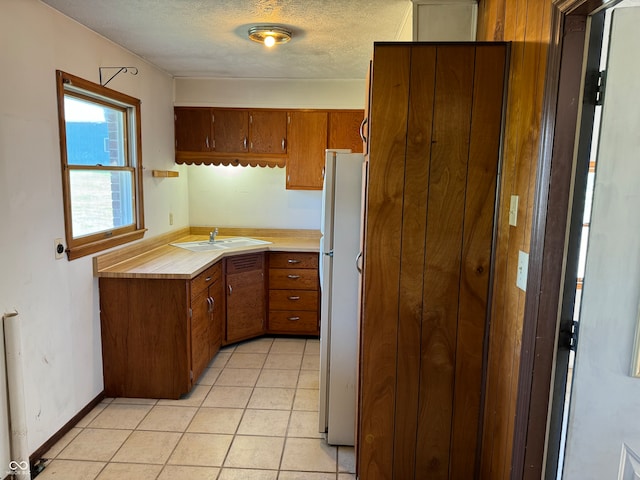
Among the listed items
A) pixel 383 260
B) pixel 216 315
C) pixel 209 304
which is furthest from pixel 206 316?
pixel 383 260

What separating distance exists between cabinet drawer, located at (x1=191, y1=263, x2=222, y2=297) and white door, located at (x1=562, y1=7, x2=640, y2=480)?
7.73 ft

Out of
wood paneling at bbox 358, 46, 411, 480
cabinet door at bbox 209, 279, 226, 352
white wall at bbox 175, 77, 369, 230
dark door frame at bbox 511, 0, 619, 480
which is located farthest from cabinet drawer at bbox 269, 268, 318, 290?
dark door frame at bbox 511, 0, 619, 480

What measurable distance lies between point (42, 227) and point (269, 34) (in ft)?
5.49

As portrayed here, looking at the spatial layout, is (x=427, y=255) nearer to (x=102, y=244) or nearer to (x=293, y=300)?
(x=102, y=244)

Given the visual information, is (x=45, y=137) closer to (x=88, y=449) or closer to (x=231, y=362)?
(x=88, y=449)

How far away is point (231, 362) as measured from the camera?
3564 millimetres

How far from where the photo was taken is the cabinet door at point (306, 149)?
13.4ft

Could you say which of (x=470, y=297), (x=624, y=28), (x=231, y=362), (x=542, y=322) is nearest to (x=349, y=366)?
(x=470, y=297)

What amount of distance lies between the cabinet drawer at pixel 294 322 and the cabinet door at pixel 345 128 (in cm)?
160

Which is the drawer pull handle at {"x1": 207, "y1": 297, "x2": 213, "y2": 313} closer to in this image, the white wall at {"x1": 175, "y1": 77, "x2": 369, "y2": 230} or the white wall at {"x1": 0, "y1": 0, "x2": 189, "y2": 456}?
the white wall at {"x1": 0, "y1": 0, "x2": 189, "y2": 456}

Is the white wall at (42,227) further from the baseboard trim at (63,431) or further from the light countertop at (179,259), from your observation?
the light countertop at (179,259)

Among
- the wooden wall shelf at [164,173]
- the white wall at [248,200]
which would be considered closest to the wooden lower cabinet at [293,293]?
the white wall at [248,200]

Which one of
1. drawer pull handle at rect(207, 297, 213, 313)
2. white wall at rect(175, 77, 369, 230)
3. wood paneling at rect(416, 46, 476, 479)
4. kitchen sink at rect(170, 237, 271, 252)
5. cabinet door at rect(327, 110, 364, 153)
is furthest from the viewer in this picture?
white wall at rect(175, 77, 369, 230)

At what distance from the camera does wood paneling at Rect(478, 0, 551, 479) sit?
145cm
